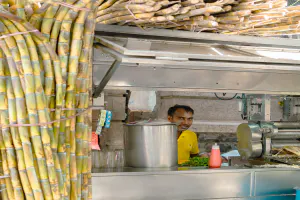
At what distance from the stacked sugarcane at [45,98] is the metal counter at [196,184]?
1.33 meters

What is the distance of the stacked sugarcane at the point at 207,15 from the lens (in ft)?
8.36

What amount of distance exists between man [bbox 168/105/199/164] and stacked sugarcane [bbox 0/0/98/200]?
11.1 feet

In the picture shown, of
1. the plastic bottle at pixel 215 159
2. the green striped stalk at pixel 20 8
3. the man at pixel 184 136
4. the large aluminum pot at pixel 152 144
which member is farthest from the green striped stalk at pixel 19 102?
the man at pixel 184 136

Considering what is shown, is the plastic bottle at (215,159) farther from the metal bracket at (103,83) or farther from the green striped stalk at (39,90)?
the green striped stalk at (39,90)

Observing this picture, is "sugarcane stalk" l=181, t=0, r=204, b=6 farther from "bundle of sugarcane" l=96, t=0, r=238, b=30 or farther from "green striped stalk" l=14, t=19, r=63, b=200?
"green striped stalk" l=14, t=19, r=63, b=200

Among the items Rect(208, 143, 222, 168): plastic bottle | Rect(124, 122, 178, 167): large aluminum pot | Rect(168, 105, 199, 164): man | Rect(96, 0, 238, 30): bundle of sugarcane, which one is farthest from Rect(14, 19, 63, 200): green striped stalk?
Rect(168, 105, 199, 164): man

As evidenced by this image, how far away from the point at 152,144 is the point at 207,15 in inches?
46.1

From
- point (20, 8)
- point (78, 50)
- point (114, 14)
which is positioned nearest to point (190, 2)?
point (114, 14)

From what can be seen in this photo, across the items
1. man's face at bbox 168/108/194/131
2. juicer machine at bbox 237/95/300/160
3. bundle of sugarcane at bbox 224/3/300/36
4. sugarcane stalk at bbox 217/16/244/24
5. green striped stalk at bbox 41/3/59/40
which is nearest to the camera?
green striped stalk at bbox 41/3/59/40

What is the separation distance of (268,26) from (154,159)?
1.52 metres

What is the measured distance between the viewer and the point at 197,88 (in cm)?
334

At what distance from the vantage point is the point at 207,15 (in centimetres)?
278

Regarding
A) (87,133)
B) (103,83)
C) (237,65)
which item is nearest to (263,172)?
(237,65)

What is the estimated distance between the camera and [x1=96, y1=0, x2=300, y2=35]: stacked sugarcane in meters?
2.55
